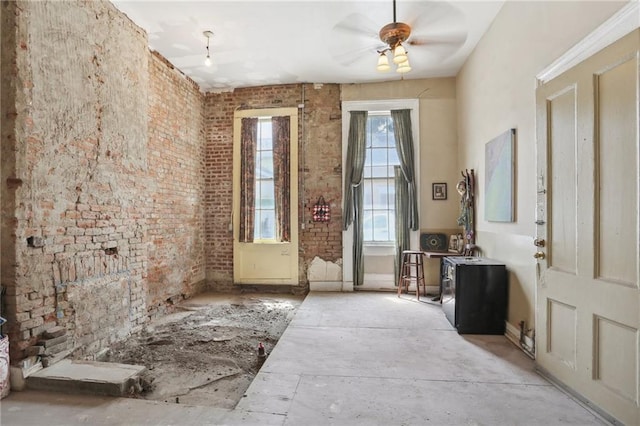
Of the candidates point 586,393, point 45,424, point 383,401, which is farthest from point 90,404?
point 586,393

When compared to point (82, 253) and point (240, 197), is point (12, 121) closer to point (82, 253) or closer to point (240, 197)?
point (82, 253)

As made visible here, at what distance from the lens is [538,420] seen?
1996 mm

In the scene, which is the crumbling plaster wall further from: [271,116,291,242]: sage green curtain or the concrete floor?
[271,116,291,242]: sage green curtain

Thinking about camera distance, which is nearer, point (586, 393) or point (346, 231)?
point (586, 393)

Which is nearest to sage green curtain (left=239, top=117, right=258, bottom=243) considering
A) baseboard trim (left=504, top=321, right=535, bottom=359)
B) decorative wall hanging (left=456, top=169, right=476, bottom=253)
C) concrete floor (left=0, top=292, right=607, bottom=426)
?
concrete floor (left=0, top=292, right=607, bottom=426)

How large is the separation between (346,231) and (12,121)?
428cm

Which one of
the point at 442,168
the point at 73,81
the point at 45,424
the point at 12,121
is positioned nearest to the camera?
the point at 45,424

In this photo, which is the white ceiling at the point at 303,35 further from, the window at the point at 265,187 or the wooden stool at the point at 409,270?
the wooden stool at the point at 409,270

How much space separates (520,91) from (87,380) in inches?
179

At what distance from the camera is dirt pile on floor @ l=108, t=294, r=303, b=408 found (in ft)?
8.13

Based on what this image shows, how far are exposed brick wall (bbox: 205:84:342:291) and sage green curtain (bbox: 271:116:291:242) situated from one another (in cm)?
23

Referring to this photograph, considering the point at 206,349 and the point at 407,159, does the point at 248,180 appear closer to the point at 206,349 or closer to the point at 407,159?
the point at 407,159

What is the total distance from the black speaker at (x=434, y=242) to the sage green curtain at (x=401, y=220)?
29cm

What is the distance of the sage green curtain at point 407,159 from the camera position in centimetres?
532
